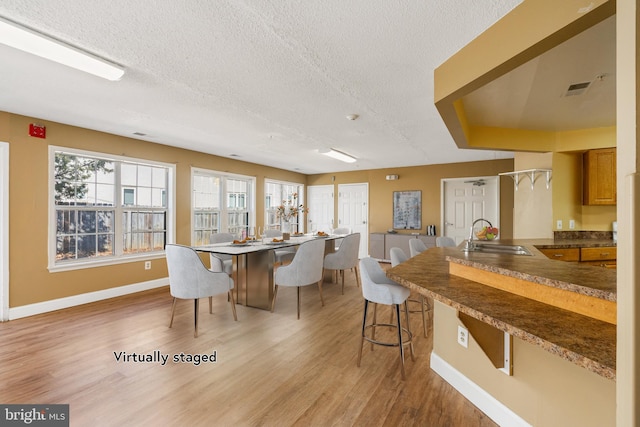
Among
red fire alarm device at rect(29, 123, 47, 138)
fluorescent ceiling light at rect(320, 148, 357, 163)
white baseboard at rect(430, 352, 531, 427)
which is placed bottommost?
white baseboard at rect(430, 352, 531, 427)

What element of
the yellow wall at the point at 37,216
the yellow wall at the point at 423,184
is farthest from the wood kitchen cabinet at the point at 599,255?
the yellow wall at the point at 37,216

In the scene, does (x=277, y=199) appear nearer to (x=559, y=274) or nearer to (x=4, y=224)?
(x=4, y=224)

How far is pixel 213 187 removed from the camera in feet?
19.4

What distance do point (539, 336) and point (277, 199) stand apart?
6.94 metres

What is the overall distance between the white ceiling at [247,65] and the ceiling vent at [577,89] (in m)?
1.10

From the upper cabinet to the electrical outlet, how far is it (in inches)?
118

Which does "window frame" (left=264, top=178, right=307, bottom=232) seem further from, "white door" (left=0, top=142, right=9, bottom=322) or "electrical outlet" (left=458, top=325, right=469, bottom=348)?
"electrical outlet" (left=458, top=325, right=469, bottom=348)

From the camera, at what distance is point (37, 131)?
3.57 metres

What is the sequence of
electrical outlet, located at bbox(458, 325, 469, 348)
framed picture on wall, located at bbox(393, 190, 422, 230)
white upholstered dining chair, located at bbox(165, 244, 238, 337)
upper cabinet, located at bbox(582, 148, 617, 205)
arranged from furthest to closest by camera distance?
framed picture on wall, located at bbox(393, 190, 422, 230) < upper cabinet, located at bbox(582, 148, 617, 205) < white upholstered dining chair, located at bbox(165, 244, 238, 337) < electrical outlet, located at bbox(458, 325, 469, 348)

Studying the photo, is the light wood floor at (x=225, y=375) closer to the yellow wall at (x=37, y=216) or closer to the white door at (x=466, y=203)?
the yellow wall at (x=37, y=216)

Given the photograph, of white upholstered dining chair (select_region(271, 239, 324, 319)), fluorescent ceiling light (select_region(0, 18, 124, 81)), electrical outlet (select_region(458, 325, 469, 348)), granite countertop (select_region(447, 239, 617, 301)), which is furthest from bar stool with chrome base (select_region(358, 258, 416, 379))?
fluorescent ceiling light (select_region(0, 18, 124, 81))

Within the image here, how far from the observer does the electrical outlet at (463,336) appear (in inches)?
81.2

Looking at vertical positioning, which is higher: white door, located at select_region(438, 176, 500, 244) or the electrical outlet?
white door, located at select_region(438, 176, 500, 244)

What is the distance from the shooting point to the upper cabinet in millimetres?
3543
